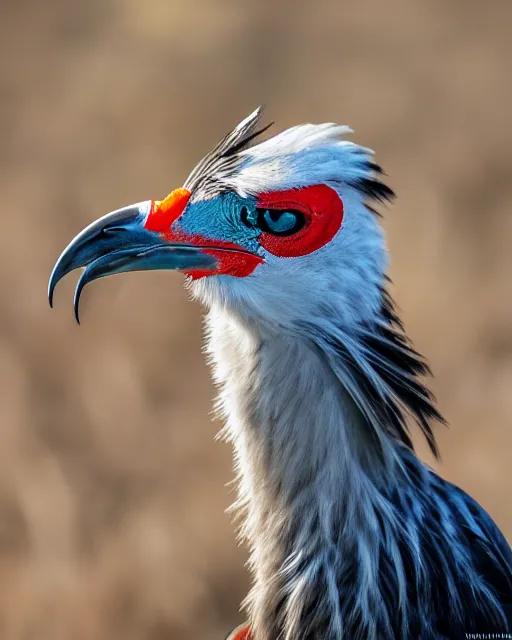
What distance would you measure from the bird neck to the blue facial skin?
14cm

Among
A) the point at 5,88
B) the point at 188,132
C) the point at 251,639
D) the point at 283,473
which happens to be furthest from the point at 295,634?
the point at 5,88

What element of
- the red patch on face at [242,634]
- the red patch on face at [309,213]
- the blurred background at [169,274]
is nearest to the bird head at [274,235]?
the red patch on face at [309,213]

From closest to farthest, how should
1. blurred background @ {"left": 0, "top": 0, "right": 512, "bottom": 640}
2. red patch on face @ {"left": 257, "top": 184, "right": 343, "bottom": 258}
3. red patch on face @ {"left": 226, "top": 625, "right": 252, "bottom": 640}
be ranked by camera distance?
red patch on face @ {"left": 257, "top": 184, "right": 343, "bottom": 258}, red patch on face @ {"left": 226, "top": 625, "right": 252, "bottom": 640}, blurred background @ {"left": 0, "top": 0, "right": 512, "bottom": 640}

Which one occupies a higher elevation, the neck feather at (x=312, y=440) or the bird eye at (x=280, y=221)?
the bird eye at (x=280, y=221)

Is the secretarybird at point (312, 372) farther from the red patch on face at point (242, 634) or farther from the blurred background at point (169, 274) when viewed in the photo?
the blurred background at point (169, 274)

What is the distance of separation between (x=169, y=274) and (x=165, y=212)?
281 cm

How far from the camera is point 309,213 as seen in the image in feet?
5.44

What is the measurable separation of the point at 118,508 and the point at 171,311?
1053 mm

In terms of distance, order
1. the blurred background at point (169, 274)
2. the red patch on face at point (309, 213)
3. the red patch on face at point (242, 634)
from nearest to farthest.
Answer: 1. the red patch on face at point (309, 213)
2. the red patch on face at point (242, 634)
3. the blurred background at point (169, 274)

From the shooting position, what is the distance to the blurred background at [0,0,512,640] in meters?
3.54

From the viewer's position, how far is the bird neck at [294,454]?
1.69 meters

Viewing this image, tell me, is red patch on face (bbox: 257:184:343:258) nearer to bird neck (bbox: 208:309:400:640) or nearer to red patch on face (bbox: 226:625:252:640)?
bird neck (bbox: 208:309:400:640)

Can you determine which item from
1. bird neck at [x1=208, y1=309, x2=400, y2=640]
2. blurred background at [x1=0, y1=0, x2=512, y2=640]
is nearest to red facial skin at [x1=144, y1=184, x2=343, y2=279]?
bird neck at [x1=208, y1=309, x2=400, y2=640]

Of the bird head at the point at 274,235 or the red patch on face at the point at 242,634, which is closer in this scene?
the bird head at the point at 274,235
